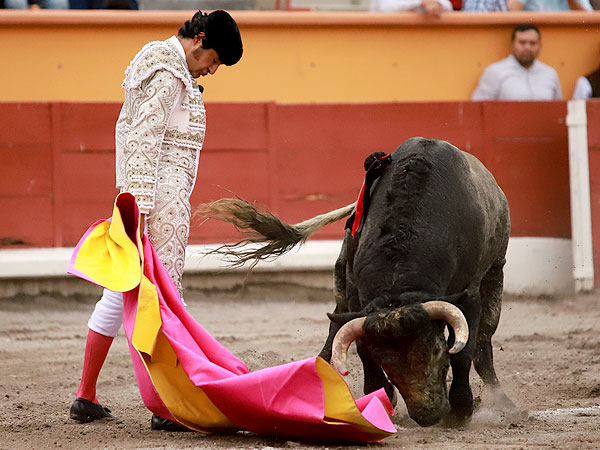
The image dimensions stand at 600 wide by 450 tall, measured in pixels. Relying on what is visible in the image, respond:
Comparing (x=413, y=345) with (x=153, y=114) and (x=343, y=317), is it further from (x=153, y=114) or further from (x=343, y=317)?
(x=153, y=114)

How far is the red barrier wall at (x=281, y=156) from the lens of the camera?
6.23m

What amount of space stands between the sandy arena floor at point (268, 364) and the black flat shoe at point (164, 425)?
0.04 meters

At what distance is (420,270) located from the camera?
9.88 ft

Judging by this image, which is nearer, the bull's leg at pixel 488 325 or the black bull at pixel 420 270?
the black bull at pixel 420 270

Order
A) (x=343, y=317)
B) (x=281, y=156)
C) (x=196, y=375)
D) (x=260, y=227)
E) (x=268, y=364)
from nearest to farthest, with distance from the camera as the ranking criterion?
1. (x=196, y=375)
2. (x=343, y=317)
3. (x=260, y=227)
4. (x=268, y=364)
5. (x=281, y=156)

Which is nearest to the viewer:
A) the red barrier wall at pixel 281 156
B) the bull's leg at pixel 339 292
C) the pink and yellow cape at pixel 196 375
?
the pink and yellow cape at pixel 196 375

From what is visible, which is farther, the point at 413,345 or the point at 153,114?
the point at 153,114

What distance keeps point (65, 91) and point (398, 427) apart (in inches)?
166

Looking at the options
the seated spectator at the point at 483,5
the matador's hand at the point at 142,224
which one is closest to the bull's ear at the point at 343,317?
the matador's hand at the point at 142,224

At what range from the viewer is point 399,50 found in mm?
6973

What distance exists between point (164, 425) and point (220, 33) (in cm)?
113

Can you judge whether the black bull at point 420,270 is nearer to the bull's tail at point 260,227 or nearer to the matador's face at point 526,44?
the bull's tail at point 260,227

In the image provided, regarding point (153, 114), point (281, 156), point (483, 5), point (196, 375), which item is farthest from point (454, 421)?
point (483, 5)

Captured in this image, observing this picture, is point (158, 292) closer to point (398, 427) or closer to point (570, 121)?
point (398, 427)
